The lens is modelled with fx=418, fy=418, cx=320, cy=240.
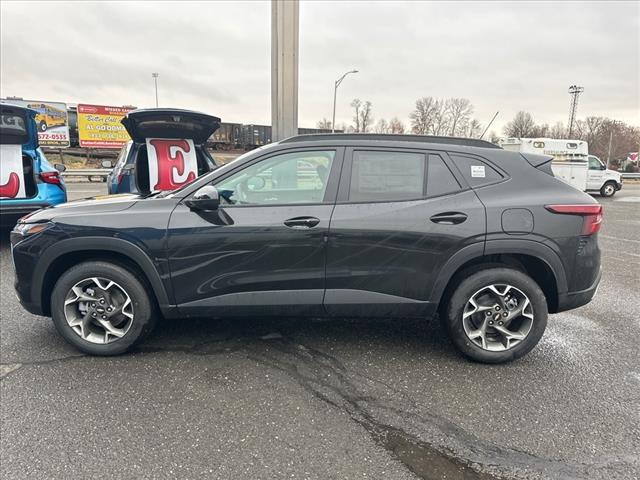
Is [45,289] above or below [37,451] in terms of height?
above

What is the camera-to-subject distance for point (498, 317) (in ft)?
10.5

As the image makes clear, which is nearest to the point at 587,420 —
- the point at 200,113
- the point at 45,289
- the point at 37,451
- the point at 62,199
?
the point at 37,451

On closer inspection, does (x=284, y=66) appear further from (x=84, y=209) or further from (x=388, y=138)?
(x=84, y=209)

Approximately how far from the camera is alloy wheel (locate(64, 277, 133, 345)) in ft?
10.6

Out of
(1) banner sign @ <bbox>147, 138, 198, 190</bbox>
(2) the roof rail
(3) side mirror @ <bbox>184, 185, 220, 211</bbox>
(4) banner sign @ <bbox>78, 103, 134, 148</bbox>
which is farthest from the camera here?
(4) banner sign @ <bbox>78, 103, 134, 148</bbox>

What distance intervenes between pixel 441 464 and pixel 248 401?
1.23 metres

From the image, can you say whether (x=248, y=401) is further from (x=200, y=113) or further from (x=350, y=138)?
(x=200, y=113)

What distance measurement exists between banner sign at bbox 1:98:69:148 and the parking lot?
88.2ft

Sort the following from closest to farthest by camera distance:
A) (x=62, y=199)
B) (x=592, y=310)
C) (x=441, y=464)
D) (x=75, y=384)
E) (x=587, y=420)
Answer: (x=441, y=464)
(x=587, y=420)
(x=75, y=384)
(x=592, y=310)
(x=62, y=199)

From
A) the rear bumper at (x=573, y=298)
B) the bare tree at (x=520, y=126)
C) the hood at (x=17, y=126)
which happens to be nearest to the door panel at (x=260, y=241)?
the rear bumper at (x=573, y=298)

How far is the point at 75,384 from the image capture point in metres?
2.90

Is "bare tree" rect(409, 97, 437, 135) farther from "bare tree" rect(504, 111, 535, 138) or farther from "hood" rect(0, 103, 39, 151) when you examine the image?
"hood" rect(0, 103, 39, 151)

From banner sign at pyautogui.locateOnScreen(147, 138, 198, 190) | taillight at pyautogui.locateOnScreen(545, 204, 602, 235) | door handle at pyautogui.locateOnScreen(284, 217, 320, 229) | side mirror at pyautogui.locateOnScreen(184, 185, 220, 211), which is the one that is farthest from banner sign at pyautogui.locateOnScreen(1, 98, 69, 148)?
taillight at pyautogui.locateOnScreen(545, 204, 602, 235)

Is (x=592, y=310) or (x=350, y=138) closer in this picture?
(x=350, y=138)
